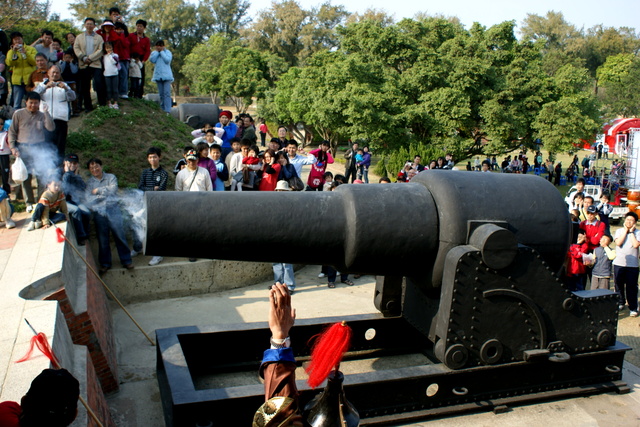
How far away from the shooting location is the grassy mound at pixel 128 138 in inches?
378

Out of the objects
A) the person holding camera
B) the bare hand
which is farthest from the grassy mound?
the bare hand

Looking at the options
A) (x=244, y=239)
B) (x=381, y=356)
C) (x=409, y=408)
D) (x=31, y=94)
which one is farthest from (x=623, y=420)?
(x=31, y=94)

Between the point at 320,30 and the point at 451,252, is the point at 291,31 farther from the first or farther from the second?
the point at 451,252

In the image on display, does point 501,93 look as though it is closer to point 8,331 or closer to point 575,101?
point 575,101

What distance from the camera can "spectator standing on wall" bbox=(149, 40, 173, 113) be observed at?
40.3 feet

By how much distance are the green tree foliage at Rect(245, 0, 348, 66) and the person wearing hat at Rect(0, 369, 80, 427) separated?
142 feet

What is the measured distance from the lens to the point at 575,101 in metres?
20.6

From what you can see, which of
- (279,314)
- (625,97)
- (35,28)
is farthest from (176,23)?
(279,314)

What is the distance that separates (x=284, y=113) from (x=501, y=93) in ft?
34.5

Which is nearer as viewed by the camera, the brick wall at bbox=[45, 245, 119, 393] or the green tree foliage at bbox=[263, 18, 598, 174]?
the brick wall at bbox=[45, 245, 119, 393]

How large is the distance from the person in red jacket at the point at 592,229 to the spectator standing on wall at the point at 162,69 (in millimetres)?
8495

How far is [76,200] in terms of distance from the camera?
7.38m

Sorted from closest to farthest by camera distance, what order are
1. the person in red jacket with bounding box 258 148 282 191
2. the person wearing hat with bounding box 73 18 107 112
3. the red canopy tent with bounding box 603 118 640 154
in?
the person in red jacket with bounding box 258 148 282 191, the person wearing hat with bounding box 73 18 107 112, the red canopy tent with bounding box 603 118 640 154

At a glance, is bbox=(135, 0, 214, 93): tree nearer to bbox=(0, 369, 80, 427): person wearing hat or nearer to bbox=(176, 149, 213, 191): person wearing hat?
bbox=(176, 149, 213, 191): person wearing hat
